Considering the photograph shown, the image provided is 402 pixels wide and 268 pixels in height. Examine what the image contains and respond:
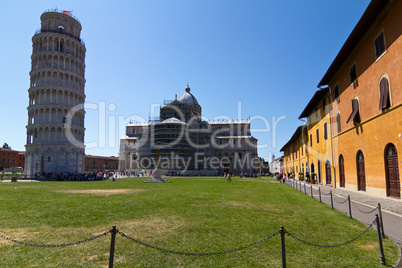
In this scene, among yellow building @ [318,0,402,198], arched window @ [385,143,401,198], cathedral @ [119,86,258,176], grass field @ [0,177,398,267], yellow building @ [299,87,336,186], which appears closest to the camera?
grass field @ [0,177,398,267]

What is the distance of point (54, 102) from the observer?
52.9 m

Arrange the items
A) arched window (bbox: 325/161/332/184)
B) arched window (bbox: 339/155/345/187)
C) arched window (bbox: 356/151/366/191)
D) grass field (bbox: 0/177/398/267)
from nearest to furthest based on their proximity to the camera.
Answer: grass field (bbox: 0/177/398/267), arched window (bbox: 356/151/366/191), arched window (bbox: 339/155/345/187), arched window (bbox: 325/161/332/184)

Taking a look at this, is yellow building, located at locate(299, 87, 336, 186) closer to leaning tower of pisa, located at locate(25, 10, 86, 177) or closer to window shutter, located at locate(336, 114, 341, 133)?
window shutter, located at locate(336, 114, 341, 133)

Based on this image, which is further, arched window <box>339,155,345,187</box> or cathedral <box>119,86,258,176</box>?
cathedral <box>119,86,258,176</box>

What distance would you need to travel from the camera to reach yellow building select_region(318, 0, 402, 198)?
539 inches

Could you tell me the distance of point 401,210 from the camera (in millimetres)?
10867

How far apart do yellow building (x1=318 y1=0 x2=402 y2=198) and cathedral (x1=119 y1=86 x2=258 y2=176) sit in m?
49.7

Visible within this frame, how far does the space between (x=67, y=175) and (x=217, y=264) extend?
4455cm

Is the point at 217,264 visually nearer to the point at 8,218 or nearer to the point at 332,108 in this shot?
the point at 8,218

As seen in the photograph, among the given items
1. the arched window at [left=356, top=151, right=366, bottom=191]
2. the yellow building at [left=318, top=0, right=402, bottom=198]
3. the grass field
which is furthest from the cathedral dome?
the grass field

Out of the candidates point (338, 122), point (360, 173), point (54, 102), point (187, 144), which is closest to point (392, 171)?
point (360, 173)

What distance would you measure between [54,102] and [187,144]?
34159mm

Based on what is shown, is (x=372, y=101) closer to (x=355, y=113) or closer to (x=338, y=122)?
(x=355, y=113)

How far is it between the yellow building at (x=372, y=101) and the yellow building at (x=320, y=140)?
342 cm
